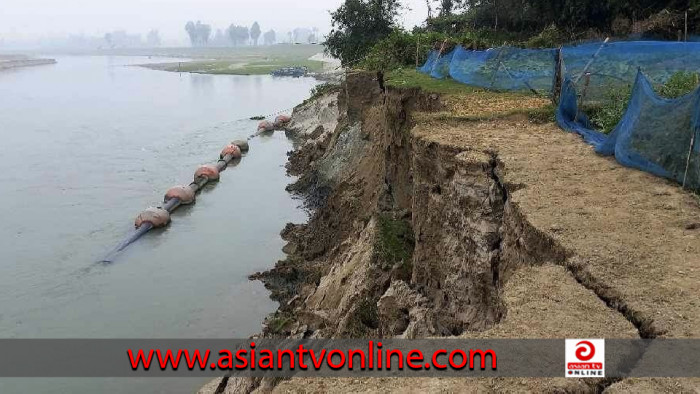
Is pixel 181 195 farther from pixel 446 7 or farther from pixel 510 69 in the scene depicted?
pixel 446 7

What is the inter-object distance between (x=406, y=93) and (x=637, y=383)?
1485 centimetres

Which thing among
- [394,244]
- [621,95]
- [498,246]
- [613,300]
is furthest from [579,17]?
[613,300]

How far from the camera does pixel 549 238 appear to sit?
758cm

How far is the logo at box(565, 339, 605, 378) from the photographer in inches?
A: 209

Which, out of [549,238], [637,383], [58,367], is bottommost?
[58,367]

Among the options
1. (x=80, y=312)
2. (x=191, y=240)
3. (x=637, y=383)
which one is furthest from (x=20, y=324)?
(x=637, y=383)

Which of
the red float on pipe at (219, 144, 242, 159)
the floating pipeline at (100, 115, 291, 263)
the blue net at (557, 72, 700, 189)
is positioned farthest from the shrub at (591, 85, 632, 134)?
the red float on pipe at (219, 144, 242, 159)

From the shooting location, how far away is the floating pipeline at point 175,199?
2536 cm

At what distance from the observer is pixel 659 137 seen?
988 cm

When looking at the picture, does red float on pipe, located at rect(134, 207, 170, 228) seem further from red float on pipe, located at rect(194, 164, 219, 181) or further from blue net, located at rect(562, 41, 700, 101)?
blue net, located at rect(562, 41, 700, 101)

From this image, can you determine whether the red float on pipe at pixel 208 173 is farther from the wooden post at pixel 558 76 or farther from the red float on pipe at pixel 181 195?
the wooden post at pixel 558 76

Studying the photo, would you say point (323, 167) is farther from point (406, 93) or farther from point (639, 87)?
point (639, 87)

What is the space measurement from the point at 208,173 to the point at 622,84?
25371 millimetres

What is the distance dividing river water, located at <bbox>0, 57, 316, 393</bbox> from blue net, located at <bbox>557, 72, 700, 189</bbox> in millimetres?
11496
